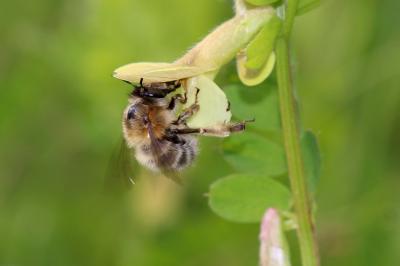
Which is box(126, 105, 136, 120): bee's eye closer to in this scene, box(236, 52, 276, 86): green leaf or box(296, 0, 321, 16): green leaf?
box(236, 52, 276, 86): green leaf

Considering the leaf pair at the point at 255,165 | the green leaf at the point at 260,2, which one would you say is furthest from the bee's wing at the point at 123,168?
the green leaf at the point at 260,2

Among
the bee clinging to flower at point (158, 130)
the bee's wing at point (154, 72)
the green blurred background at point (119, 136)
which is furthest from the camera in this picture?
the green blurred background at point (119, 136)

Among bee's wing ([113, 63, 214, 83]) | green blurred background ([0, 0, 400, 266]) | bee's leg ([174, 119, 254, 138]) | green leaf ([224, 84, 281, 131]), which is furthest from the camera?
green blurred background ([0, 0, 400, 266])

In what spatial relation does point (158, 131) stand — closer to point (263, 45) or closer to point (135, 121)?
point (135, 121)

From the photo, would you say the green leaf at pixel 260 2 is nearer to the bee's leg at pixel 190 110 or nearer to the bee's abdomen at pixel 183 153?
the bee's leg at pixel 190 110

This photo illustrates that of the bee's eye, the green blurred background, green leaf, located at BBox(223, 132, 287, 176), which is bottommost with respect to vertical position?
the bee's eye

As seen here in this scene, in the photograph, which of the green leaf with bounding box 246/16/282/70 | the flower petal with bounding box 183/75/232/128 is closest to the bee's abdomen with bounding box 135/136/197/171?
the flower petal with bounding box 183/75/232/128

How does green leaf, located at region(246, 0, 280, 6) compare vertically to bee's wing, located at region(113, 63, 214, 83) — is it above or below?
above
